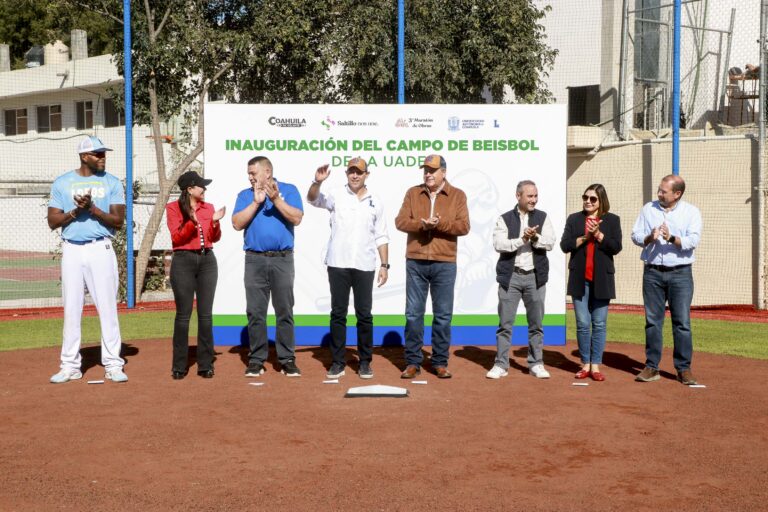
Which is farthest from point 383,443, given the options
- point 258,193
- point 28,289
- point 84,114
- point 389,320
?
point 84,114

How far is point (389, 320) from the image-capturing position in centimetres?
1164

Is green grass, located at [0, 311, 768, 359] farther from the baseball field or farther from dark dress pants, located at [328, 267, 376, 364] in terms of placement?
dark dress pants, located at [328, 267, 376, 364]

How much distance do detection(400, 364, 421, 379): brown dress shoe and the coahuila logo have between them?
3.45 meters

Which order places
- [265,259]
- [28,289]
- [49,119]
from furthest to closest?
[49,119] → [28,289] → [265,259]

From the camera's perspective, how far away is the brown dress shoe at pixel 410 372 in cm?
942

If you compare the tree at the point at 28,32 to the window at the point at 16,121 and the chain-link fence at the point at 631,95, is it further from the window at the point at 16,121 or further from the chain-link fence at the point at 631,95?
the chain-link fence at the point at 631,95

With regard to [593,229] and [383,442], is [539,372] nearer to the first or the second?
[593,229]

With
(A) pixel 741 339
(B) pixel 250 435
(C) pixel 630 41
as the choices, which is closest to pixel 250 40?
(C) pixel 630 41

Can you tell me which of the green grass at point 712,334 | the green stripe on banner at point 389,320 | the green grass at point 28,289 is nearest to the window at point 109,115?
the green grass at point 28,289

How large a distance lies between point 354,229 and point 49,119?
34647 mm

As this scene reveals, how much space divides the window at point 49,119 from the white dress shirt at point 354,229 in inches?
1321

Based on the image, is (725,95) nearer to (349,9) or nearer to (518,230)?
(349,9)

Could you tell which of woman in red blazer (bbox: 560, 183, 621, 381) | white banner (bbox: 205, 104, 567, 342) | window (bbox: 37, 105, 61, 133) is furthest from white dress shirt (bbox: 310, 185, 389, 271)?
window (bbox: 37, 105, 61, 133)

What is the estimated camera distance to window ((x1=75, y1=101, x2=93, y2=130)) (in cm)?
3853
